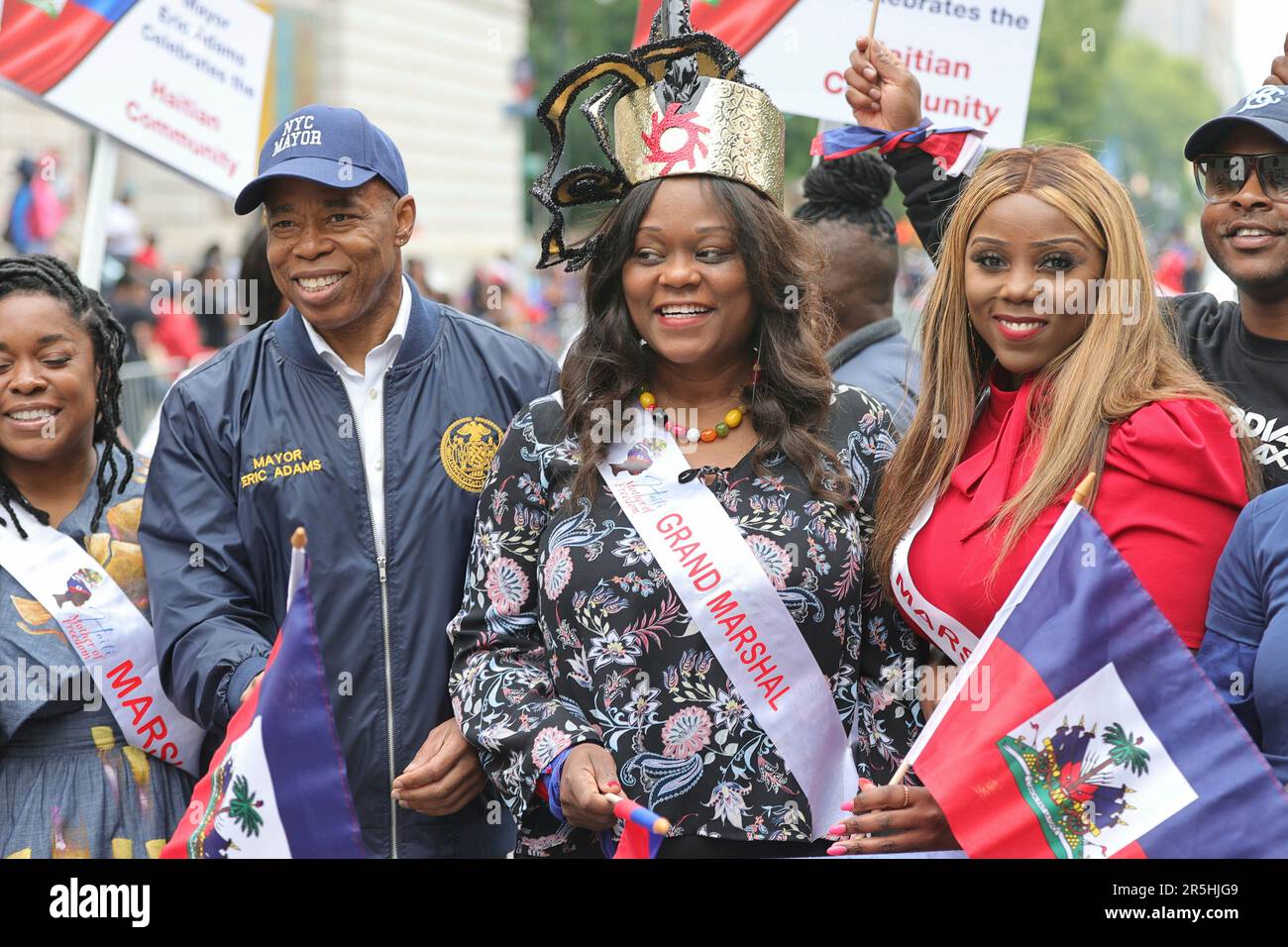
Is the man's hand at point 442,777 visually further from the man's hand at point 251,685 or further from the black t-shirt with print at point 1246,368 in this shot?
the black t-shirt with print at point 1246,368

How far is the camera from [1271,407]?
10.8ft

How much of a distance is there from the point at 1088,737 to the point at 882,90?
204 cm

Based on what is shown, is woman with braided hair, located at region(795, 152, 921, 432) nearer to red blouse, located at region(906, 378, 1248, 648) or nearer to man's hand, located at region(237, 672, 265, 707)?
red blouse, located at region(906, 378, 1248, 648)

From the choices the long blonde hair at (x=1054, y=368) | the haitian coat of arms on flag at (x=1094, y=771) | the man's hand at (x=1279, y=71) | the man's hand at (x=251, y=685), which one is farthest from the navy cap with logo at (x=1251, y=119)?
the man's hand at (x=251, y=685)

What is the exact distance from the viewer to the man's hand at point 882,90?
13.6ft

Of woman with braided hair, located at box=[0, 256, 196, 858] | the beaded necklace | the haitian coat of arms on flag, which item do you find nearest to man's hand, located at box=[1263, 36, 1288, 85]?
the beaded necklace

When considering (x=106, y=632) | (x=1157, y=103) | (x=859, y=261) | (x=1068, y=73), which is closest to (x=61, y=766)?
(x=106, y=632)

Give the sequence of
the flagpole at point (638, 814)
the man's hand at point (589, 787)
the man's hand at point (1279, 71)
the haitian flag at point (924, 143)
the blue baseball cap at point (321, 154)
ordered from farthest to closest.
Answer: the haitian flag at point (924, 143)
the man's hand at point (1279, 71)
the blue baseball cap at point (321, 154)
the man's hand at point (589, 787)
the flagpole at point (638, 814)

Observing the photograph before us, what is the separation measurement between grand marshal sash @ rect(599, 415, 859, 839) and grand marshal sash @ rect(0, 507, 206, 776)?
1252 mm

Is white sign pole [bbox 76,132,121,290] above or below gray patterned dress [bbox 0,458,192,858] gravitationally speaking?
above

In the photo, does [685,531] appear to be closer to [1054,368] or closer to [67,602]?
[1054,368]

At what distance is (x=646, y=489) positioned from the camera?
10.8ft

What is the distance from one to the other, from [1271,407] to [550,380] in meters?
1.69

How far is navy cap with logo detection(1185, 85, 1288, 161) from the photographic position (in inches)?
130
